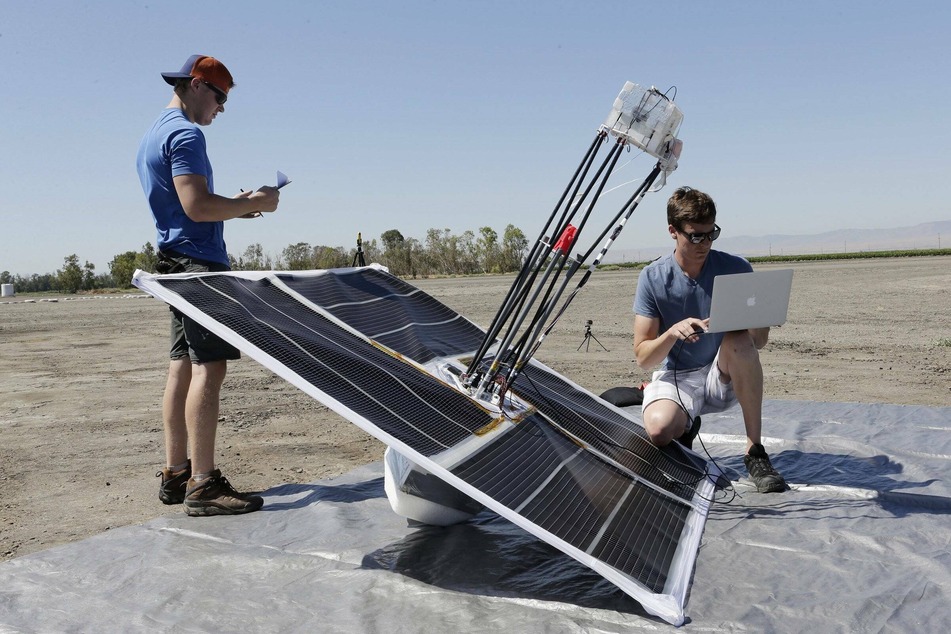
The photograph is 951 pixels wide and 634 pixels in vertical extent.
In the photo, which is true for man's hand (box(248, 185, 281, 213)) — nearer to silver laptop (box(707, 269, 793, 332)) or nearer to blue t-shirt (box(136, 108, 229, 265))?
blue t-shirt (box(136, 108, 229, 265))

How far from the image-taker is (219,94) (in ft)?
12.9

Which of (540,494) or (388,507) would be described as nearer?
(540,494)

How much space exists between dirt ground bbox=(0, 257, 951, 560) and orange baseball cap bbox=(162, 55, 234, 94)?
212 cm

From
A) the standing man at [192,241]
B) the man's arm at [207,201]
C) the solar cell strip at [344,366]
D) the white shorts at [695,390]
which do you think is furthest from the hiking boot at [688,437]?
the man's arm at [207,201]

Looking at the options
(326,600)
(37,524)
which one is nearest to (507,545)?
(326,600)

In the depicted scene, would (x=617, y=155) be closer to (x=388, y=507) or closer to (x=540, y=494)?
(x=540, y=494)

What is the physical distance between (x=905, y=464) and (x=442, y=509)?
2586 mm

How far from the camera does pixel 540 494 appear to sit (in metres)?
2.67

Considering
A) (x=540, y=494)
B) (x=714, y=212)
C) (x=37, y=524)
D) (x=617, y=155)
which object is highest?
(x=617, y=155)

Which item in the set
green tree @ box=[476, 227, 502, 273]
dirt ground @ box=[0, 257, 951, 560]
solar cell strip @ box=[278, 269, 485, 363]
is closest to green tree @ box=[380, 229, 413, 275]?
green tree @ box=[476, 227, 502, 273]

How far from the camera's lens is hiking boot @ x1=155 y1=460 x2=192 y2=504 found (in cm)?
388

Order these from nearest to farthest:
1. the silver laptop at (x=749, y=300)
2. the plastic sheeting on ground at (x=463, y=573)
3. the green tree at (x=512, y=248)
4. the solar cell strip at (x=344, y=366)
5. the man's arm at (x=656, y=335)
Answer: the plastic sheeting on ground at (x=463, y=573) → the solar cell strip at (x=344, y=366) → the silver laptop at (x=749, y=300) → the man's arm at (x=656, y=335) → the green tree at (x=512, y=248)

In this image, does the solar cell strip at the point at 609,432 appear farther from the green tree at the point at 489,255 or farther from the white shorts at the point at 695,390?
the green tree at the point at 489,255

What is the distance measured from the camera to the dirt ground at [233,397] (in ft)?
13.4
